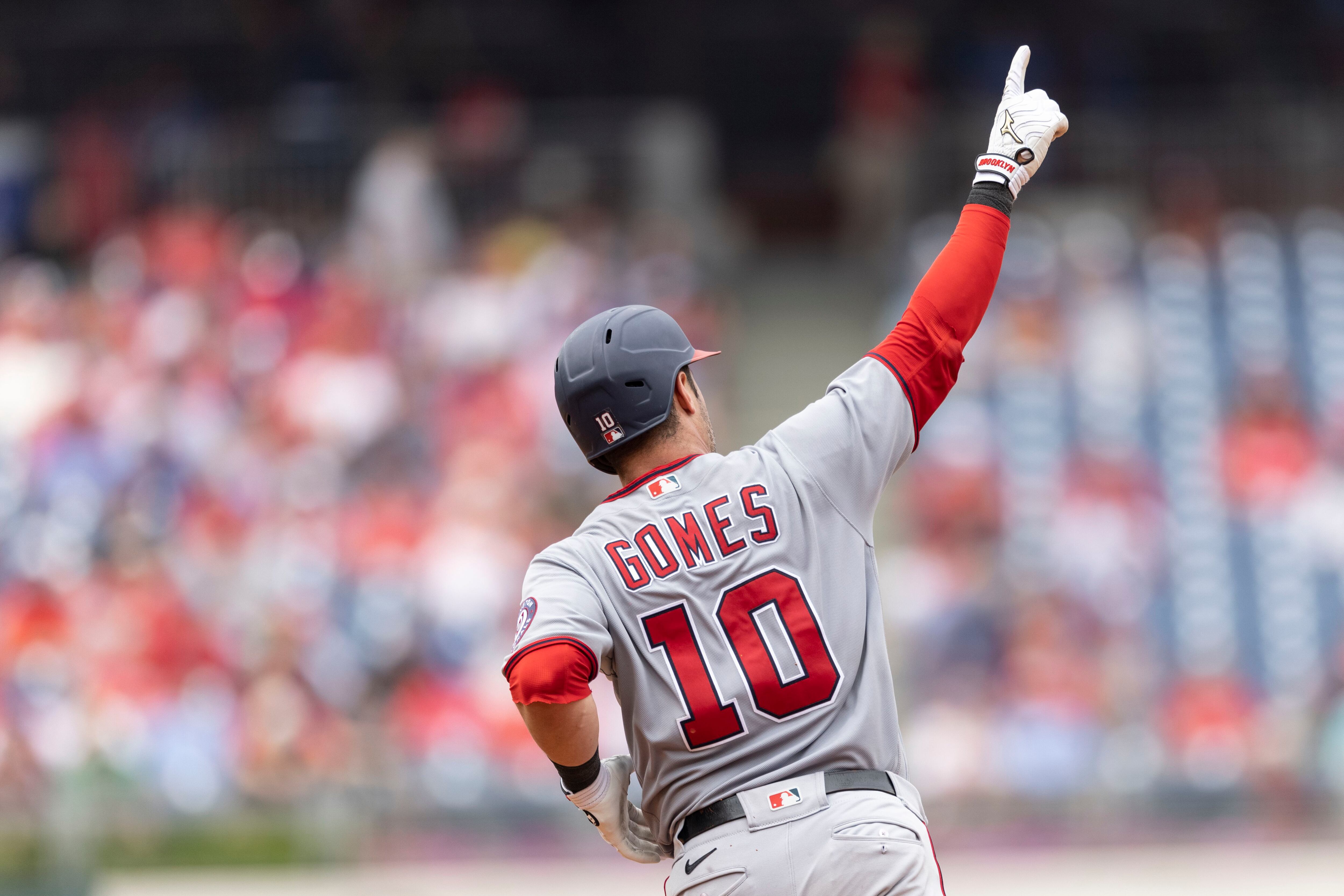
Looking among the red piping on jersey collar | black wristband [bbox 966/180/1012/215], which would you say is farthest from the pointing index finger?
the red piping on jersey collar

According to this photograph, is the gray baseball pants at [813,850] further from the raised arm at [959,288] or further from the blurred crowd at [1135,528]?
the blurred crowd at [1135,528]

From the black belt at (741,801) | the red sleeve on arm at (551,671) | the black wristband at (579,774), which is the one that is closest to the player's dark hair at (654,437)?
the red sleeve on arm at (551,671)

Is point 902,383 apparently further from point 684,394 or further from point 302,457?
point 302,457

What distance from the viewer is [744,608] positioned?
9.75 ft

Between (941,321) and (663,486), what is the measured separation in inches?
23.8

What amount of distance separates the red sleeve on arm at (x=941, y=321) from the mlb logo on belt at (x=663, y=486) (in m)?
0.44

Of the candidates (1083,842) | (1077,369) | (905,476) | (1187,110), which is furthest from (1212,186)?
(1083,842)

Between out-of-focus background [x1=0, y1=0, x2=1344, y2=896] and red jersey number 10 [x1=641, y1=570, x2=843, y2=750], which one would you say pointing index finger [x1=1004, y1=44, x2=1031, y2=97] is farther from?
out-of-focus background [x1=0, y1=0, x2=1344, y2=896]

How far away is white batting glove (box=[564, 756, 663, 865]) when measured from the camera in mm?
3090

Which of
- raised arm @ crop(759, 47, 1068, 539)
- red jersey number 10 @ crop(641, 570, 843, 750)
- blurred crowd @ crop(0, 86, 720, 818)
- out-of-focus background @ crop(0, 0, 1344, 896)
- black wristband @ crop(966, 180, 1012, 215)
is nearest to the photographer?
red jersey number 10 @ crop(641, 570, 843, 750)

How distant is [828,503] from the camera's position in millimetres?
3066

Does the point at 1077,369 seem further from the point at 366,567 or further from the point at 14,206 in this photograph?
the point at 14,206

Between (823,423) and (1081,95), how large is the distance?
1068cm

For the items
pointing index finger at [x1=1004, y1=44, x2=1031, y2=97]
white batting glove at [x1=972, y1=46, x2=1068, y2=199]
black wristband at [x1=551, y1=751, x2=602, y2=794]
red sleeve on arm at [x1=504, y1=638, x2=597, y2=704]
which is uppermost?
pointing index finger at [x1=1004, y1=44, x2=1031, y2=97]
